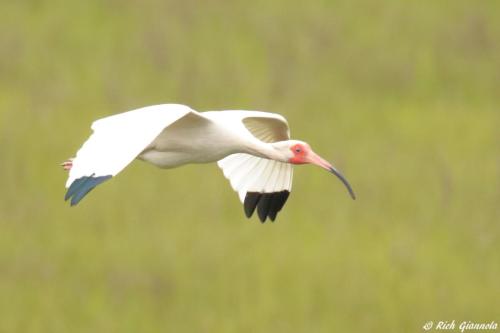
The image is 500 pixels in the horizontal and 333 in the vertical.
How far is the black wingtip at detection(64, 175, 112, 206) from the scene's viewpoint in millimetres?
13776

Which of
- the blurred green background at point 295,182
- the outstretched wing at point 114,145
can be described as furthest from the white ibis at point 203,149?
the blurred green background at point 295,182

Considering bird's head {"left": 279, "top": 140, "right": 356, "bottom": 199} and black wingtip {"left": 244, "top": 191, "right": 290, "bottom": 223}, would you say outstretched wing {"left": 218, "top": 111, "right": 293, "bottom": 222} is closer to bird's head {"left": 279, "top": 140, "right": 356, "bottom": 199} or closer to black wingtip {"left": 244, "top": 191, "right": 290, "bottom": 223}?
black wingtip {"left": 244, "top": 191, "right": 290, "bottom": 223}

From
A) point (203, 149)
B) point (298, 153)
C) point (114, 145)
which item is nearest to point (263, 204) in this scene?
point (298, 153)

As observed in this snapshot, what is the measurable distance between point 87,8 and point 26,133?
4.26m

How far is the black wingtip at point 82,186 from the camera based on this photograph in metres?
13.8

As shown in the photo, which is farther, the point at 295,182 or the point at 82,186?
the point at 295,182

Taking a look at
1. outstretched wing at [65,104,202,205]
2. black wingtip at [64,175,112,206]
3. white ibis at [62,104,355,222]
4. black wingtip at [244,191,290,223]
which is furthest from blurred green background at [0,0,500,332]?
black wingtip at [64,175,112,206]

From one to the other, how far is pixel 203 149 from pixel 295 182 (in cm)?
596

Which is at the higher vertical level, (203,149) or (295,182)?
(203,149)

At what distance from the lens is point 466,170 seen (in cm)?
2231

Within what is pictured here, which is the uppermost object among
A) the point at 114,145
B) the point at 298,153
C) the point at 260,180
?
the point at 114,145

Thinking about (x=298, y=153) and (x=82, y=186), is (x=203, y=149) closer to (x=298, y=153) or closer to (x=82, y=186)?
(x=298, y=153)

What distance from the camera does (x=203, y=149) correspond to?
15.5 meters

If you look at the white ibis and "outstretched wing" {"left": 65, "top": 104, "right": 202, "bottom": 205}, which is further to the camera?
the white ibis
